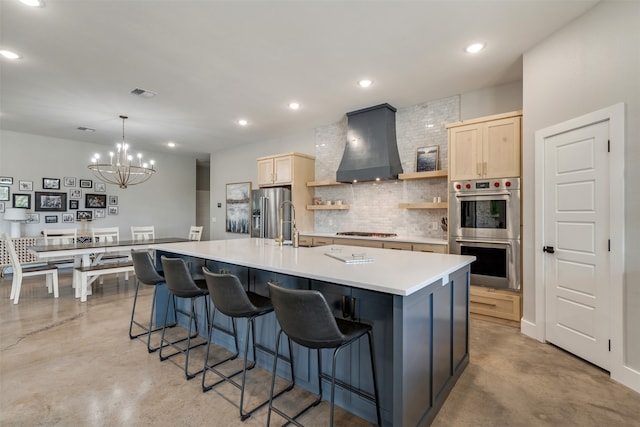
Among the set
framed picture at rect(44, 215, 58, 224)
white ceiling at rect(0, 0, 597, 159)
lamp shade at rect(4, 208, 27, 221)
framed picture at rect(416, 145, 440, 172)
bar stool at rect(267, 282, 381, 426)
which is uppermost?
white ceiling at rect(0, 0, 597, 159)

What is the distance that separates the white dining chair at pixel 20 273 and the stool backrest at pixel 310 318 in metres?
4.61

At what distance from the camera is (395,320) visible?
1.45 m

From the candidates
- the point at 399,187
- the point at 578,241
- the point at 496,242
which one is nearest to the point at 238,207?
the point at 399,187

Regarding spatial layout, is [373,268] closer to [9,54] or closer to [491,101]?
[491,101]

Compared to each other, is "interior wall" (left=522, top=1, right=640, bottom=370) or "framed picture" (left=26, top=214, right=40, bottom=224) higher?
"interior wall" (left=522, top=1, right=640, bottom=370)

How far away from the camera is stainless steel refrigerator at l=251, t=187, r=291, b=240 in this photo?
18.4 feet

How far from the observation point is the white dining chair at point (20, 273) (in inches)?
162

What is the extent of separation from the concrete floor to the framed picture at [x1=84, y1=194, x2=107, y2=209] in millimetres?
4521

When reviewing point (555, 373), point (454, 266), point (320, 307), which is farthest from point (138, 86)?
point (555, 373)

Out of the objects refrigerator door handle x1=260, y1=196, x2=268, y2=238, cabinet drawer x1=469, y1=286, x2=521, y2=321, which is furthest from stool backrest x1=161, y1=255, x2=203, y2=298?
refrigerator door handle x1=260, y1=196, x2=268, y2=238

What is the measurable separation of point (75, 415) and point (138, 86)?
3.62 metres

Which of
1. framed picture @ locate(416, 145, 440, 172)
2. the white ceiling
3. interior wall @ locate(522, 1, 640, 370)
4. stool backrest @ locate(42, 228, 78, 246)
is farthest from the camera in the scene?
stool backrest @ locate(42, 228, 78, 246)

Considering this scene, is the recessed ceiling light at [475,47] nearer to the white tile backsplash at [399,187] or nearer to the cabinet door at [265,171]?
the white tile backsplash at [399,187]

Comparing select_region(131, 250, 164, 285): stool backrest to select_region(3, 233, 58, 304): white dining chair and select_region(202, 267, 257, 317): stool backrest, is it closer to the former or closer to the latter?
select_region(202, 267, 257, 317): stool backrest
